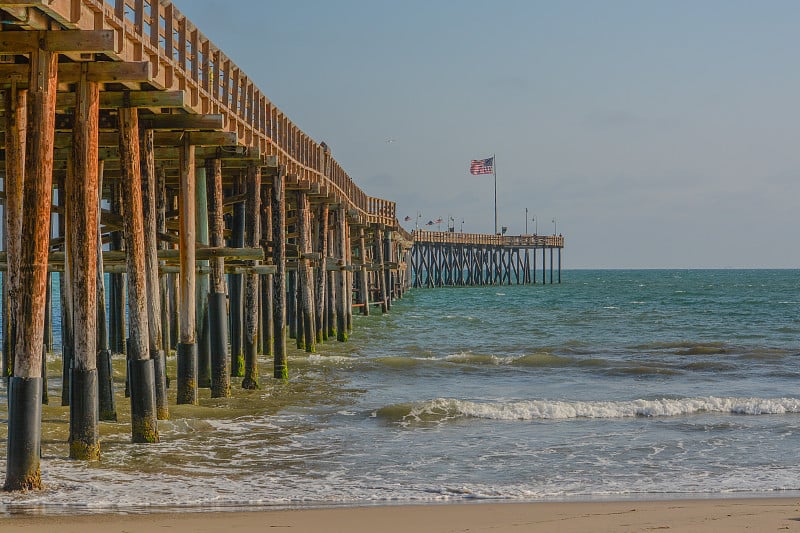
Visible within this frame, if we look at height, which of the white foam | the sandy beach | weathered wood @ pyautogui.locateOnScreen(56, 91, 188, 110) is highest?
weathered wood @ pyautogui.locateOnScreen(56, 91, 188, 110)

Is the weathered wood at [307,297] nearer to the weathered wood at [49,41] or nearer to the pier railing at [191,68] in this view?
the pier railing at [191,68]

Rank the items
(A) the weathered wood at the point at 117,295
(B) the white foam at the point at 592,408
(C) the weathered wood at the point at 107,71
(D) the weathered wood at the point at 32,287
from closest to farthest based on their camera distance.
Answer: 1. (D) the weathered wood at the point at 32,287
2. (C) the weathered wood at the point at 107,71
3. (B) the white foam at the point at 592,408
4. (A) the weathered wood at the point at 117,295

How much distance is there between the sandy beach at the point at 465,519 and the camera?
834 cm

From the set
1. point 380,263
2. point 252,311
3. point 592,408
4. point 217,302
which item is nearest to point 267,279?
point 252,311

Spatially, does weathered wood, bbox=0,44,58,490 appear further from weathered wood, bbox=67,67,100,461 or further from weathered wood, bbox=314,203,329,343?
weathered wood, bbox=314,203,329,343

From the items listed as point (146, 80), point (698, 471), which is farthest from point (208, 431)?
point (698, 471)

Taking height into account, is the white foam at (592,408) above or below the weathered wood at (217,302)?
below

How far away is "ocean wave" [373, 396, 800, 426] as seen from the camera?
16078mm

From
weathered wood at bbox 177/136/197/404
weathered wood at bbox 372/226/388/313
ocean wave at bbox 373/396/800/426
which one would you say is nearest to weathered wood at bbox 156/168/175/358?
weathered wood at bbox 177/136/197/404

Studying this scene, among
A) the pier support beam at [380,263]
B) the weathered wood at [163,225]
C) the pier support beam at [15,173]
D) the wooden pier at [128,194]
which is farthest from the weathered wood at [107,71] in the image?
the pier support beam at [380,263]

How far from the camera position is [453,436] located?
14.2 metres

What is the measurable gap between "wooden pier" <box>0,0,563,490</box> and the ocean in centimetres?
68

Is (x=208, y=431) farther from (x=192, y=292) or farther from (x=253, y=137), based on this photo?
(x=253, y=137)

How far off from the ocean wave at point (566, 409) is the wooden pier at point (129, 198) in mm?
3043
